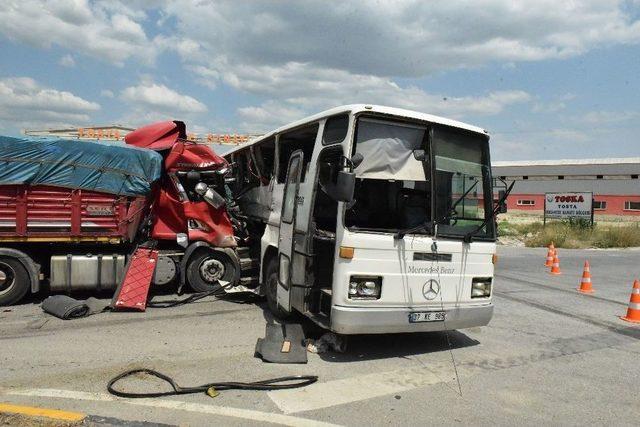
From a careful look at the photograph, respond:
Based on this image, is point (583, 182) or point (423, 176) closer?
point (423, 176)

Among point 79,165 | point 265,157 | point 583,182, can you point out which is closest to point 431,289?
point 265,157

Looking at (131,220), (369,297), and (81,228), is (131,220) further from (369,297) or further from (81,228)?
(369,297)

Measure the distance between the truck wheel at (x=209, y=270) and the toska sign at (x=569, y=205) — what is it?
82.6 feet

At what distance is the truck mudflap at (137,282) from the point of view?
7734 mm

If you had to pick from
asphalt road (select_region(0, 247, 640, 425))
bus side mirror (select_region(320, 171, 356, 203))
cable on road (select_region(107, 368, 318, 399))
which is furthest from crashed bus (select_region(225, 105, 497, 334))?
cable on road (select_region(107, 368, 318, 399))

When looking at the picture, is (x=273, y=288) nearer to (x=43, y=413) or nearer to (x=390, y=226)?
(x=390, y=226)

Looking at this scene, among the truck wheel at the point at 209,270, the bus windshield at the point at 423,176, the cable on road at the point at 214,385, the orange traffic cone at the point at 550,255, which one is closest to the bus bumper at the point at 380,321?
the cable on road at the point at 214,385

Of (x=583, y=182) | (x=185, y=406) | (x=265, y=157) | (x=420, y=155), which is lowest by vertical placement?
(x=185, y=406)

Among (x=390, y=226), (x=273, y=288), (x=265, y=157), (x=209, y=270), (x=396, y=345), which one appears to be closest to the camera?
(x=390, y=226)

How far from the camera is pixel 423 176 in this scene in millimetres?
5910

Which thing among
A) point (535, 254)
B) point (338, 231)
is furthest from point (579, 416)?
point (535, 254)

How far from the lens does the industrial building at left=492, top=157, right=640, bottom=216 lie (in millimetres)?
53909

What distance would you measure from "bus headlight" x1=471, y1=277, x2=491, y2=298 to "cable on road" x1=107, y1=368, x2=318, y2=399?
7.50ft

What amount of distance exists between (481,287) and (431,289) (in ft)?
2.64
